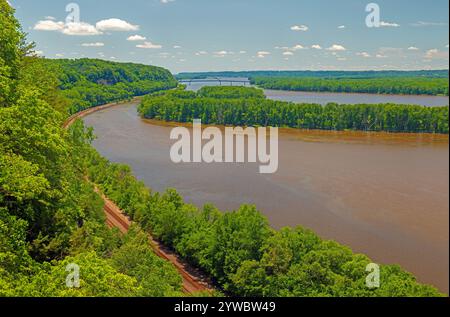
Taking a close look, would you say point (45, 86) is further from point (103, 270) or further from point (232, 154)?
point (232, 154)

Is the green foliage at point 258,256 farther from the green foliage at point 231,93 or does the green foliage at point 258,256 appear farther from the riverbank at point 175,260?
Answer: the green foliage at point 231,93

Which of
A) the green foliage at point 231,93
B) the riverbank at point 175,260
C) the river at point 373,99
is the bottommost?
the riverbank at point 175,260

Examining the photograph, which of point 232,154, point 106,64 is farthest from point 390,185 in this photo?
point 106,64

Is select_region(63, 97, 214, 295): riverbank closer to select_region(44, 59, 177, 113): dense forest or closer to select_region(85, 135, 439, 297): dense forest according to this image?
select_region(85, 135, 439, 297): dense forest

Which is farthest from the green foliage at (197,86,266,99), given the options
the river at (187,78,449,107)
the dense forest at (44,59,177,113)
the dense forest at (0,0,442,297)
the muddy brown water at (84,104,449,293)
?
the dense forest at (0,0,442,297)

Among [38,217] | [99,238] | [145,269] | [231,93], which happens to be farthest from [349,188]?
[231,93]

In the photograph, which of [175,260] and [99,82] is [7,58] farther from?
[99,82]

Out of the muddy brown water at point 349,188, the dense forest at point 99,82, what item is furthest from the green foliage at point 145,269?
the dense forest at point 99,82
